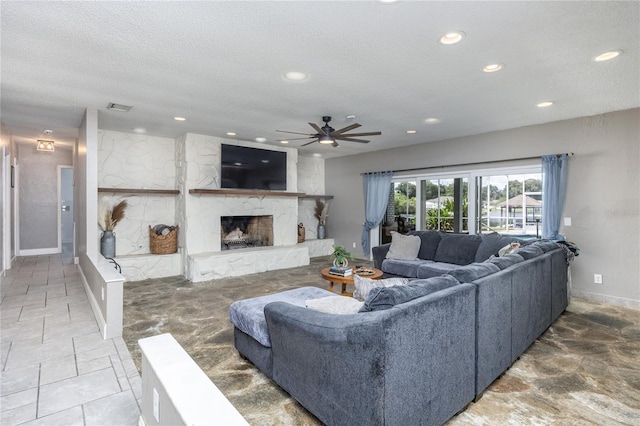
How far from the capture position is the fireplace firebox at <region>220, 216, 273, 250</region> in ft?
21.6

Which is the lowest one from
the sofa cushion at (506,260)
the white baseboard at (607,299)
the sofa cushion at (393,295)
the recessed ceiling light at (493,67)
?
the white baseboard at (607,299)

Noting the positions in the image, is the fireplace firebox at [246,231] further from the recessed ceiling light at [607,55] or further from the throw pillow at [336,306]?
the recessed ceiling light at [607,55]

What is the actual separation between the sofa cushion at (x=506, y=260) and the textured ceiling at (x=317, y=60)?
1.67 metres

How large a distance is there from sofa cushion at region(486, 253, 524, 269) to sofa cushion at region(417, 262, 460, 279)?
1.68m

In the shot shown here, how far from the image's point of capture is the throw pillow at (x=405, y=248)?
209 inches

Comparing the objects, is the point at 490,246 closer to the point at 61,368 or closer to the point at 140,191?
the point at 61,368

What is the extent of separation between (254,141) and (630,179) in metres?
5.80

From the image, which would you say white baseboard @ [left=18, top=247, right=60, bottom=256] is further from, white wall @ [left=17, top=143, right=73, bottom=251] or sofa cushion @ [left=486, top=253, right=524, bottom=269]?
sofa cushion @ [left=486, top=253, right=524, bottom=269]

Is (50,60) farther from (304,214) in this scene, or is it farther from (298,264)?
(304,214)

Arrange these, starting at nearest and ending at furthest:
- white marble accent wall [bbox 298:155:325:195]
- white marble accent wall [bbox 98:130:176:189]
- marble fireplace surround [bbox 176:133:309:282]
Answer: white marble accent wall [bbox 98:130:176:189] → marble fireplace surround [bbox 176:133:309:282] → white marble accent wall [bbox 298:155:325:195]

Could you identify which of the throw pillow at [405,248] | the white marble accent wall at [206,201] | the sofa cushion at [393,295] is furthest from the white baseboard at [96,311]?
the throw pillow at [405,248]

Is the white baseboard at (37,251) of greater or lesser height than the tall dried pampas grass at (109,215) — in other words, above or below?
below

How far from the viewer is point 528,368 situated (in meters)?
2.62

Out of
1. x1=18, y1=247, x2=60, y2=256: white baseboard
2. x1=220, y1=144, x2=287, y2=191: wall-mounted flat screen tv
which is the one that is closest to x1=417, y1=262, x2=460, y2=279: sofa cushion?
x1=220, y1=144, x2=287, y2=191: wall-mounted flat screen tv
